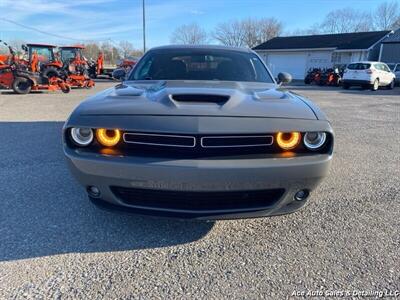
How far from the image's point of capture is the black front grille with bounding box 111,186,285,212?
7.54ft

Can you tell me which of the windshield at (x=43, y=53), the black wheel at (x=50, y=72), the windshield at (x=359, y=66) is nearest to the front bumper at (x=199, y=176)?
the black wheel at (x=50, y=72)

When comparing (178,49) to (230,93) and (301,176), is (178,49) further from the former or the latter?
(301,176)

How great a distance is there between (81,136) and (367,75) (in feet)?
70.9

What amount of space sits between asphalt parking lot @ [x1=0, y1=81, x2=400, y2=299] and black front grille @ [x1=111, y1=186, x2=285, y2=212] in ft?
1.23

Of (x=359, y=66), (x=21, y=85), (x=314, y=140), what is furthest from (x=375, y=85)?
(x=314, y=140)

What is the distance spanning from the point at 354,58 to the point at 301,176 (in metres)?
34.0

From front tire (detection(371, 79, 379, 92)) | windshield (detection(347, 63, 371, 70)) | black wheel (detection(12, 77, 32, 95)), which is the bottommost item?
front tire (detection(371, 79, 379, 92))

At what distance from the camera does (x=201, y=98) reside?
2.53 m

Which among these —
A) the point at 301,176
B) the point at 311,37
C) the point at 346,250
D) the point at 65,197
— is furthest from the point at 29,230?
the point at 311,37

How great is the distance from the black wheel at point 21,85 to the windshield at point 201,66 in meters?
12.2

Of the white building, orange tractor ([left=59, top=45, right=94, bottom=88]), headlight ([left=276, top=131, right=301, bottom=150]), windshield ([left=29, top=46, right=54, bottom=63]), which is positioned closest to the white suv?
the white building

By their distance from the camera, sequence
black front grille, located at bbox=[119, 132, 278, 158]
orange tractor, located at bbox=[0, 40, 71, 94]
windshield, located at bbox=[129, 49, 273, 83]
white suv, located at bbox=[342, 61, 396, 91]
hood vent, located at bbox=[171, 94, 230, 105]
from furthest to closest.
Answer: white suv, located at bbox=[342, 61, 396, 91]
orange tractor, located at bbox=[0, 40, 71, 94]
windshield, located at bbox=[129, 49, 273, 83]
hood vent, located at bbox=[171, 94, 230, 105]
black front grille, located at bbox=[119, 132, 278, 158]

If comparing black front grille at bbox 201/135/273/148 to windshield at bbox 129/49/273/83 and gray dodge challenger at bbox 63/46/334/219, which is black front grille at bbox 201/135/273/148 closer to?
gray dodge challenger at bbox 63/46/334/219

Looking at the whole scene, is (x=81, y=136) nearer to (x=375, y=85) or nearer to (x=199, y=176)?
(x=199, y=176)
